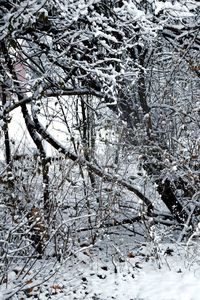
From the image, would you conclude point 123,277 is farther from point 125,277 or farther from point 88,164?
point 88,164

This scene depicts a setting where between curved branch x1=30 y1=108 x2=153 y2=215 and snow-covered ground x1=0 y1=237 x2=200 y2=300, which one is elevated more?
curved branch x1=30 y1=108 x2=153 y2=215

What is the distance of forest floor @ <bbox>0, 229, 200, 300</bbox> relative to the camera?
4.11 metres

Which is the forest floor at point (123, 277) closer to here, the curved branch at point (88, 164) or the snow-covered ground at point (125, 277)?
the snow-covered ground at point (125, 277)

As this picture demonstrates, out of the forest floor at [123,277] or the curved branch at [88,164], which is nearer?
the forest floor at [123,277]

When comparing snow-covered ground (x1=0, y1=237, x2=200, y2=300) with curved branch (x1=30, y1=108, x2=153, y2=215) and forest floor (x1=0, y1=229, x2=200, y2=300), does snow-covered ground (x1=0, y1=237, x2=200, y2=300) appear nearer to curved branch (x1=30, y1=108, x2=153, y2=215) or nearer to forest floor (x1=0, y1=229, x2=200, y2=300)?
forest floor (x1=0, y1=229, x2=200, y2=300)

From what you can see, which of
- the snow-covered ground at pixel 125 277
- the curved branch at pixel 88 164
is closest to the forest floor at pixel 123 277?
the snow-covered ground at pixel 125 277

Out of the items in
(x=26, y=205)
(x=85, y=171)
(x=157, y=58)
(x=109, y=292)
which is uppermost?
(x=157, y=58)

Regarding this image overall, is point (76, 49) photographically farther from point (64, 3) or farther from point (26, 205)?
point (26, 205)

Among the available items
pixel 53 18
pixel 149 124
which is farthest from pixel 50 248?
pixel 53 18

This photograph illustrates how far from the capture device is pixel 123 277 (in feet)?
15.0

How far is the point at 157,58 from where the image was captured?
6750mm

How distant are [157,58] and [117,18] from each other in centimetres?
207

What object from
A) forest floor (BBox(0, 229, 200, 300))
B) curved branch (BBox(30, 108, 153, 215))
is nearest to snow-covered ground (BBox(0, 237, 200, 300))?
forest floor (BBox(0, 229, 200, 300))

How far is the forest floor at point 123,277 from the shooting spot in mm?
4109
